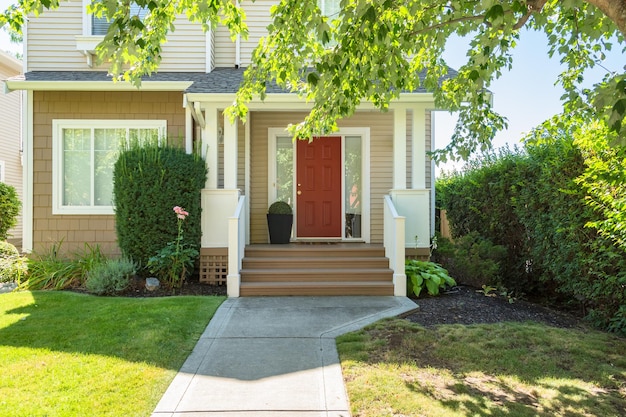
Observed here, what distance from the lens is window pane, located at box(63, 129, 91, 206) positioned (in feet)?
27.9

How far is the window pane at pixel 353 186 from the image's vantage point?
915 centimetres

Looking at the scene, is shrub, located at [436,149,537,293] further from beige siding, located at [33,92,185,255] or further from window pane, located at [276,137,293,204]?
beige siding, located at [33,92,185,255]

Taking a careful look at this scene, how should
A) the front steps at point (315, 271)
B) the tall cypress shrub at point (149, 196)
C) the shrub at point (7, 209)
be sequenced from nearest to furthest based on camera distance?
the front steps at point (315, 271) < the tall cypress shrub at point (149, 196) < the shrub at point (7, 209)

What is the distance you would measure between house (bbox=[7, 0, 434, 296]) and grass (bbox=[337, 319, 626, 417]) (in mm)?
2119

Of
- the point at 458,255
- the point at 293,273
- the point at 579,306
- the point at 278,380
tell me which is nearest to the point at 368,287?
the point at 293,273

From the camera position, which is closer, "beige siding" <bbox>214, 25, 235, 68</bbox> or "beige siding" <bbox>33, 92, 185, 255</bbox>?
"beige siding" <bbox>33, 92, 185, 255</bbox>

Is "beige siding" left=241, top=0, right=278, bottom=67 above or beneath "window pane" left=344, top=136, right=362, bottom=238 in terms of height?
above

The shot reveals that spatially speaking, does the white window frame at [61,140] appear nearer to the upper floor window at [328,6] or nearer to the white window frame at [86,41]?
the white window frame at [86,41]

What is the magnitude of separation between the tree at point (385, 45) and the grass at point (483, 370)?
6.89ft

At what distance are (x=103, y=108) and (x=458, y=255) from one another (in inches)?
277

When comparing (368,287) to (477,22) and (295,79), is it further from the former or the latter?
(477,22)

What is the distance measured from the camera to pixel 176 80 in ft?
27.0

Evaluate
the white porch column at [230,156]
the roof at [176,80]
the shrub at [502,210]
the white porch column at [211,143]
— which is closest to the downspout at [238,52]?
the roof at [176,80]

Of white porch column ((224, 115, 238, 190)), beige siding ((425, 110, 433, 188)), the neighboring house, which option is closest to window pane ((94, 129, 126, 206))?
white porch column ((224, 115, 238, 190))
